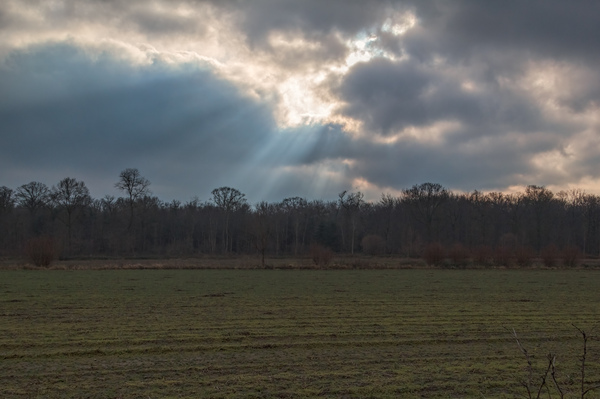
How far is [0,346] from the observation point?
11266 millimetres

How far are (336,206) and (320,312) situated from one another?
103m

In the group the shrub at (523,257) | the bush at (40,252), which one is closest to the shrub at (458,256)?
the shrub at (523,257)

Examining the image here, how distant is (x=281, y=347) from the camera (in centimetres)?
1159

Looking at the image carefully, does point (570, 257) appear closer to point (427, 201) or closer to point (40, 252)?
point (427, 201)

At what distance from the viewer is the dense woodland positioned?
85.4 metres

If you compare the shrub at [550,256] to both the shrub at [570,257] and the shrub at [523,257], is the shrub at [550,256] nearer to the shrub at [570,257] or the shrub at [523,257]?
the shrub at [570,257]

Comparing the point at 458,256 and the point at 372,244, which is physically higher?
the point at 372,244

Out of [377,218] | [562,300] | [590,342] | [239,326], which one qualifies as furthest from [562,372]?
[377,218]

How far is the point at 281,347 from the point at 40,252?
154 ft

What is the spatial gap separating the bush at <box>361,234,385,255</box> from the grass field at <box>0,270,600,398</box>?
6826 centimetres

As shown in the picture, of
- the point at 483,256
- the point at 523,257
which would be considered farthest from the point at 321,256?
the point at 523,257

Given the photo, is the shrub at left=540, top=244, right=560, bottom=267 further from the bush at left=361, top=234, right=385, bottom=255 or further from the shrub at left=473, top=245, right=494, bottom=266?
the bush at left=361, top=234, right=385, bottom=255

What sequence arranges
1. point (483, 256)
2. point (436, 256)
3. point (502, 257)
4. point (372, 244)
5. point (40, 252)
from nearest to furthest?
point (40, 252)
point (436, 256)
point (502, 257)
point (483, 256)
point (372, 244)

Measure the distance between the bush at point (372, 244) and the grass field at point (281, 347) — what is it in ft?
224
